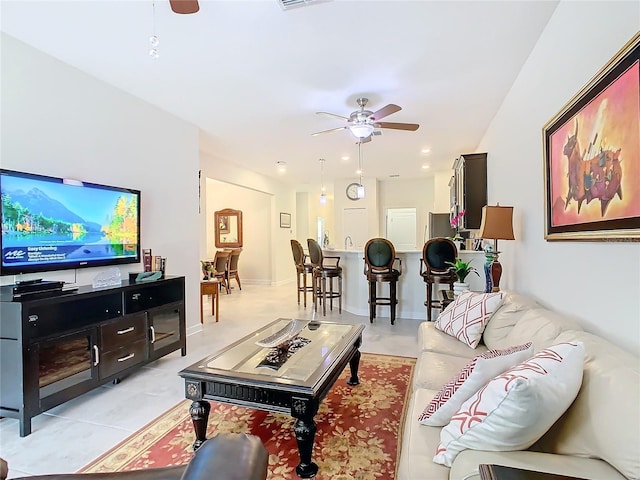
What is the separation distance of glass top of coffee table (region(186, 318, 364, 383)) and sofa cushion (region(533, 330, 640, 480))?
1.11 metres

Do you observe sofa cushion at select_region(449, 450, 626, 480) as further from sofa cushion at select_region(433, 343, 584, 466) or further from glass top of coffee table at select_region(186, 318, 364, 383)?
glass top of coffee table at select_region(186, 318, 364, 383)

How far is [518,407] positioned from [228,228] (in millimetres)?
8395

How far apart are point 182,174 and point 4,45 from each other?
192cm

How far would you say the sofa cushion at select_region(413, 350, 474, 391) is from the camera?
1.84 metres

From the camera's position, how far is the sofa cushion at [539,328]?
5.41 feet

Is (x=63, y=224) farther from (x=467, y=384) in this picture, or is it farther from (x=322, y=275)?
(x=322, y=275)

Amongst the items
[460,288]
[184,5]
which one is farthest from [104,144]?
[460,288]

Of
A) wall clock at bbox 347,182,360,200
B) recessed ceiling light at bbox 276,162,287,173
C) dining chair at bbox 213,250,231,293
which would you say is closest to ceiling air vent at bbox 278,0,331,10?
recessed ceiling light at bbox 276,162,287,173

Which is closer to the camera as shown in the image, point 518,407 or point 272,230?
point 518,407

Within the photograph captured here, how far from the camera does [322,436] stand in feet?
6.75

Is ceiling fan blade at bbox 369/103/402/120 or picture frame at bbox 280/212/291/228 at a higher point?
ceiling fan blade at bbox 369/103/402/120

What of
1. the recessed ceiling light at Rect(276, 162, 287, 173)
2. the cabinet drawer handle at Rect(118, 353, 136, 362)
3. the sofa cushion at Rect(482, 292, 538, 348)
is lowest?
the cabinet drawer handle at Rect(118, 353, 136, 362)

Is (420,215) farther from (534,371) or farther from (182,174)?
(534,371)

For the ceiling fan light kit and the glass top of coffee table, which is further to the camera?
the ceiling fan light kit
